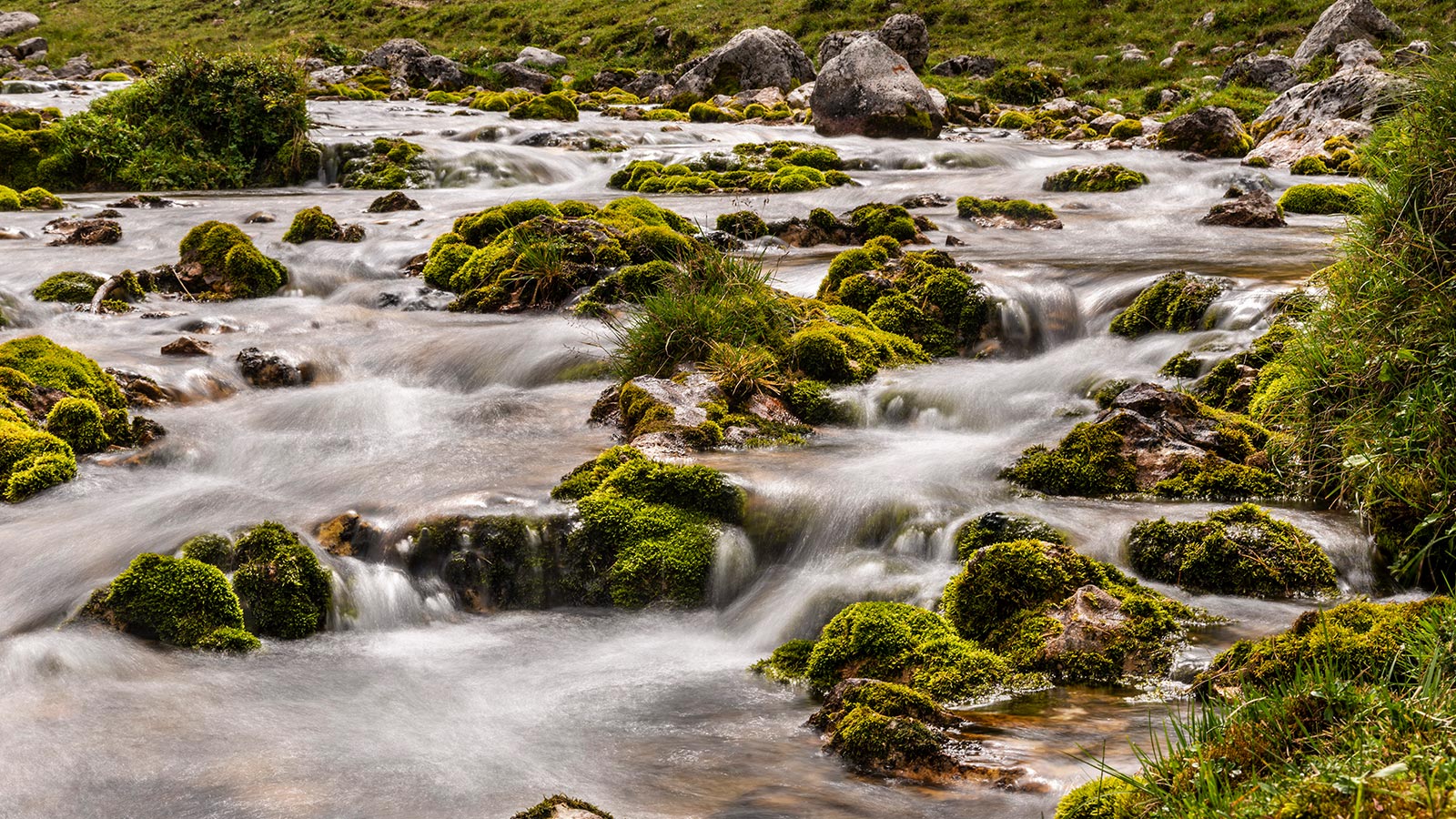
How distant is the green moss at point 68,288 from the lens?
42.8 ft

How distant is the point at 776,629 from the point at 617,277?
678 cm

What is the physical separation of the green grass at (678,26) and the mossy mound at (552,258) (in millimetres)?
14452

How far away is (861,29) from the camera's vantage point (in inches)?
1731

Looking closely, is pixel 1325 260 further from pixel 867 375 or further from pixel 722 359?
pixel 722 359

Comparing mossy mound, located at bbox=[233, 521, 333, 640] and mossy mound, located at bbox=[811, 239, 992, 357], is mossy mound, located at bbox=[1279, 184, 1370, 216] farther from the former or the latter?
mossy mound, located at bbox=[233, 521, 333, 640]

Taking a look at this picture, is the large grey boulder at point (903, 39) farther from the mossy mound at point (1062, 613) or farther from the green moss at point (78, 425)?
the mossy mound at point (1062, 613)

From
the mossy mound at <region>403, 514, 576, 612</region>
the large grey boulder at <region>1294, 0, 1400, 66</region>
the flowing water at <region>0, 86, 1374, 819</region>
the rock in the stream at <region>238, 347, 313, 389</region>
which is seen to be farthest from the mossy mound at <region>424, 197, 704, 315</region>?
the large grey boulder at <region>1294, 0, 1400, 66</region>

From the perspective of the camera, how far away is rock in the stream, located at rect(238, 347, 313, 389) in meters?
10.8

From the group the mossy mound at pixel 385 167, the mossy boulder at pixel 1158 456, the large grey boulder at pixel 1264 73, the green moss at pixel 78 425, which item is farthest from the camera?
the large grey boulder at pixel 1264 73

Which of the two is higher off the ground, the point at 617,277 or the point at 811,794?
the point at 617,277

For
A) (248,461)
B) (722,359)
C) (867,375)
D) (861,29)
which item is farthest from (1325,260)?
(861,29)

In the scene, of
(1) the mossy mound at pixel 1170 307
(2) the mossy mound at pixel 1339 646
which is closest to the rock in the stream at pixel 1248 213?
(1) the mossy mound at pixel 1170 307

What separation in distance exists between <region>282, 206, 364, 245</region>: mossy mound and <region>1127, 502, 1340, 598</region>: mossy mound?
12.8 m

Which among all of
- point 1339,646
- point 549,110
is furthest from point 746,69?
point 1339,646
